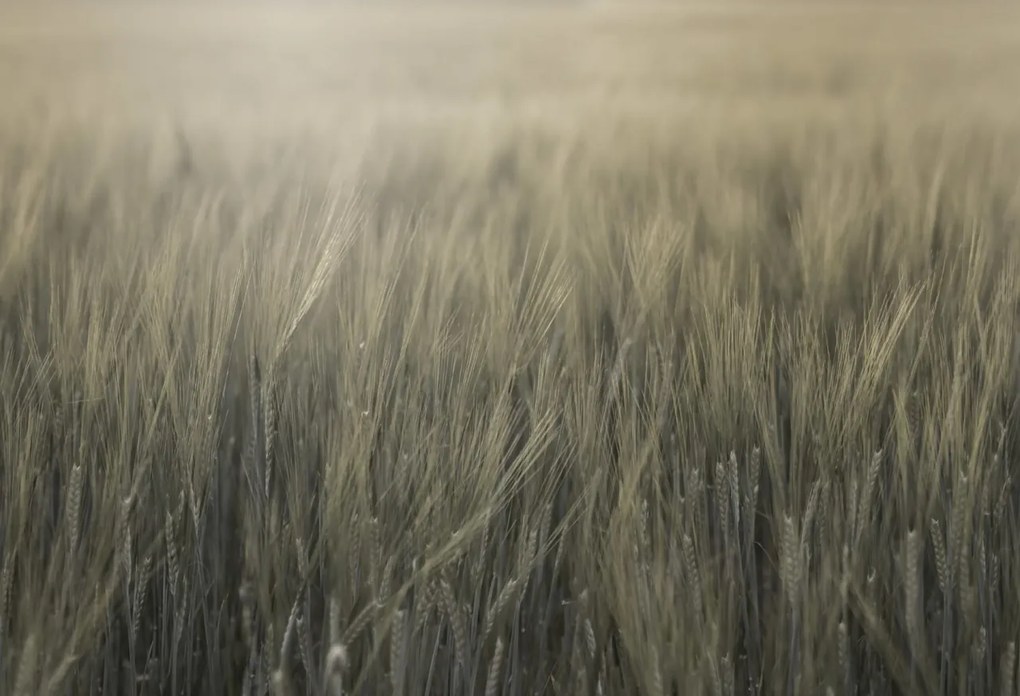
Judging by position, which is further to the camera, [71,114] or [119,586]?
[71,114]

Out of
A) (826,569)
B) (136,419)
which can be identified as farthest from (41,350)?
(826,569)

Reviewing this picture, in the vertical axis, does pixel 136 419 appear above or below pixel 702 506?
above

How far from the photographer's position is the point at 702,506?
753 mm

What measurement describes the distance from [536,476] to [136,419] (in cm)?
39

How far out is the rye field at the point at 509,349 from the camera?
688mm

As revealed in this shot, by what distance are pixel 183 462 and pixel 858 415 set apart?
64 cm

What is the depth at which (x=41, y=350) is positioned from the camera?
0.85 m

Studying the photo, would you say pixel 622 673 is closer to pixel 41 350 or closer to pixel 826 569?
pixel 826 569

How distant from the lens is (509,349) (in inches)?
31.5

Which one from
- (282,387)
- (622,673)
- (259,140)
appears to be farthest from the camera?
(259,140)

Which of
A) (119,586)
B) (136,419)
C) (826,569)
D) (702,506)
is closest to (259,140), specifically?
(136,419)

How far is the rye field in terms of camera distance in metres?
0.69

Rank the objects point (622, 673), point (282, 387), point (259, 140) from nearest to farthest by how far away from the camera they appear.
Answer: point (622, 673)
point (282, 387)
point (259, 140)

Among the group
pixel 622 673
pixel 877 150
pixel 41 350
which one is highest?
pixel 877 150
